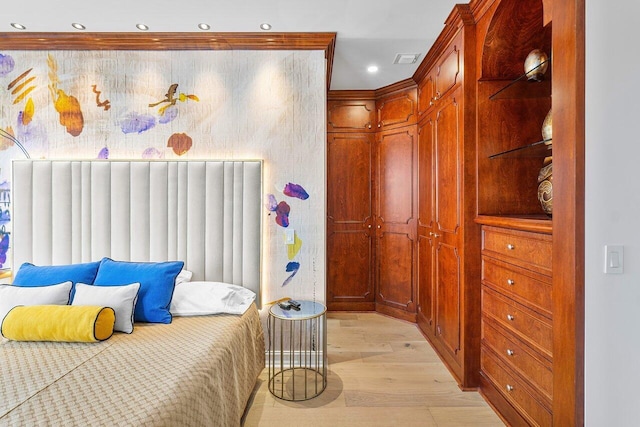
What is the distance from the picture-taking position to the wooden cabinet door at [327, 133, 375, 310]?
3764 millimetres

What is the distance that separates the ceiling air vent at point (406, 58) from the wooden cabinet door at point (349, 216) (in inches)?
38.6

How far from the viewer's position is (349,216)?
378 cm

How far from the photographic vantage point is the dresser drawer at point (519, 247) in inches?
61.2

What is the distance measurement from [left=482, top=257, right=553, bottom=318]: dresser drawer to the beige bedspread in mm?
1642

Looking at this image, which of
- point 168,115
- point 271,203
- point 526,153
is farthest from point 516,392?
point 168,115

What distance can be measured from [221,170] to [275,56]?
40.3 inches

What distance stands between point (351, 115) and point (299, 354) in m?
2.69

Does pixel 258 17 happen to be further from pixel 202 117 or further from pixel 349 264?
pixel 349 264

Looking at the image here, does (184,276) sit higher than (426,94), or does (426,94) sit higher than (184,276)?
(426,94)

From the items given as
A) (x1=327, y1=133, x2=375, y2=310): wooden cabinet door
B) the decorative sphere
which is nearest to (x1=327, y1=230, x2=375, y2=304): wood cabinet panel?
(x1=327, y1=133, x2=375, y2=310): wooden cabinet door

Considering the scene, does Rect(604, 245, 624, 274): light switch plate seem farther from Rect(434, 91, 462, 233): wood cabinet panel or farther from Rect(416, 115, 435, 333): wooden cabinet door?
Rect(416, 115, 435, 333): wooden cabinet door

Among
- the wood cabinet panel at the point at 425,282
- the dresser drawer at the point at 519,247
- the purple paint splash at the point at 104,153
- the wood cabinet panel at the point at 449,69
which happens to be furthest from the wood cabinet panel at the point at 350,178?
the purple paint splash at the point at 104,153

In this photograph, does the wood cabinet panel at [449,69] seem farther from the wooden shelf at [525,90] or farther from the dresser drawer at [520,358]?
the dresser drawer at [520,358]

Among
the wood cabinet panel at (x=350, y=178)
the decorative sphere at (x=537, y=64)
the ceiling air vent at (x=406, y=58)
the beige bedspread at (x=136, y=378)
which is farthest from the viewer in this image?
the wood cabinet panel at (x=350, y=178)
